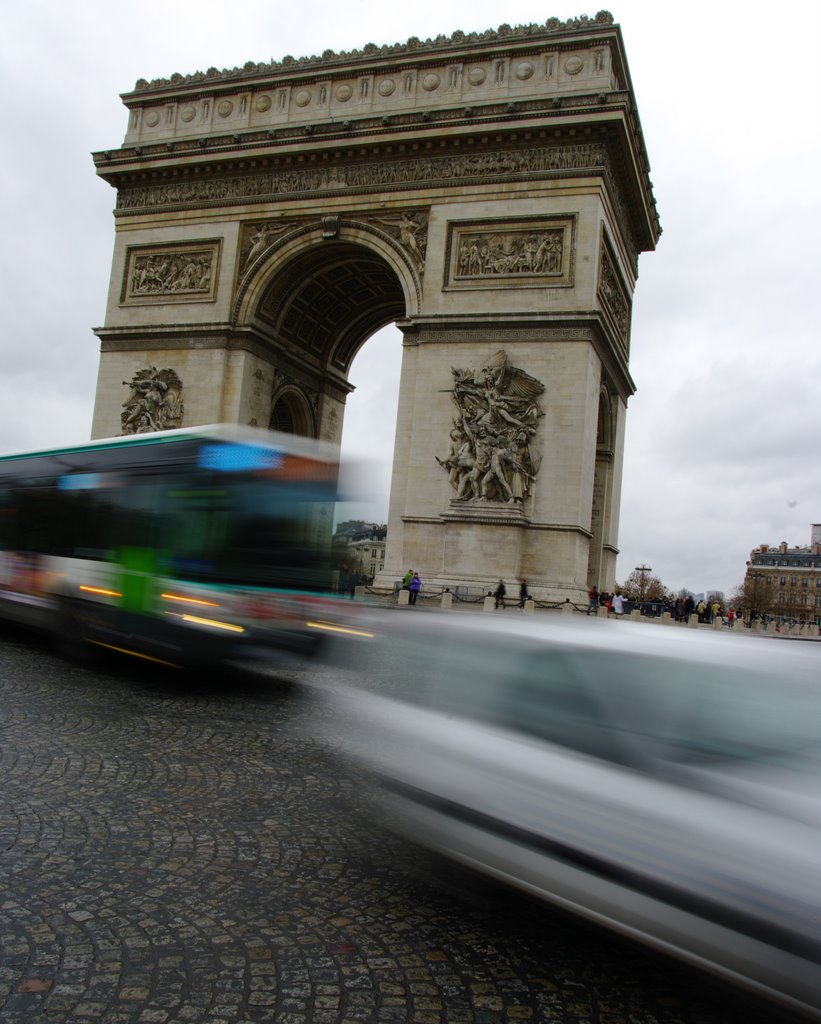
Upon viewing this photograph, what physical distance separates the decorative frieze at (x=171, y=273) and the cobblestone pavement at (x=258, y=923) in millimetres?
22572

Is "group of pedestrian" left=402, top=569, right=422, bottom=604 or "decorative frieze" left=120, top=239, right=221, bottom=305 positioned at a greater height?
"decorative frieze" left=120, top=239, right=221, bottom=305

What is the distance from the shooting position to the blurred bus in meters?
8.09

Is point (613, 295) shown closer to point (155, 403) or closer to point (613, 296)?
point (613, 296)

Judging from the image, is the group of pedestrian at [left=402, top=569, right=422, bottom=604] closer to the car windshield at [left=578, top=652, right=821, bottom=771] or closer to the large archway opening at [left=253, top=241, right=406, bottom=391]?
the large archway opening at [left=253, top=241, right=406, bottom=391]

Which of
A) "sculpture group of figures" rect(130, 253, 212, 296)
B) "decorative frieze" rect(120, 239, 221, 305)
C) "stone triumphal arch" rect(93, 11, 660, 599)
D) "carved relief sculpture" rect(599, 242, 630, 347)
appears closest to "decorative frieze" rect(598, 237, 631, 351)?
"carved relief sculpture" rect(599, 242, 630, 347)

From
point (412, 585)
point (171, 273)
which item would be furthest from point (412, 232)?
point (412, 585)

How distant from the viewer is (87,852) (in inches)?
152

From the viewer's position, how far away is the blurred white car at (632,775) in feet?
7.98

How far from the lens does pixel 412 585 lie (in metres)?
20.7

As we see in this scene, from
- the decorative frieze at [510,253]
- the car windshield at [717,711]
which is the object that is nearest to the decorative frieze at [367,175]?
the decorative frieze at [510,253]

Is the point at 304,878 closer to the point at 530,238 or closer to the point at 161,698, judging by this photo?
the point at 161,698

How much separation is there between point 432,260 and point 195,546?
17.0 m

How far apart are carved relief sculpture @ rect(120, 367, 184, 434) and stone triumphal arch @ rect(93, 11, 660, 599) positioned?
51 mm

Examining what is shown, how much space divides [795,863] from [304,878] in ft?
6.89
